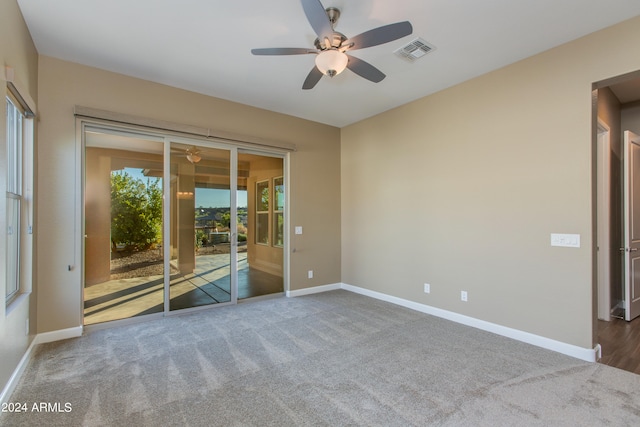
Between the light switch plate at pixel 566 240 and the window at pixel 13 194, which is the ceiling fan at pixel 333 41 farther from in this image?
the light switch plate at pixel 566 240

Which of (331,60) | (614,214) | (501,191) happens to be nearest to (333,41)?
(331,60)

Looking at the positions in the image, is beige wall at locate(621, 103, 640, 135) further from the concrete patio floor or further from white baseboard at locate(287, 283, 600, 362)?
the concrete patio floor

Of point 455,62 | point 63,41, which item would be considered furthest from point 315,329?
point 63,41

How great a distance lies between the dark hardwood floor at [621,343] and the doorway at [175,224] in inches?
157

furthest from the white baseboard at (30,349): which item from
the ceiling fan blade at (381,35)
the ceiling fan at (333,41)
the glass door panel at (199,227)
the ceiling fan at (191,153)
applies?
the ceiling fan blade at (381,35)

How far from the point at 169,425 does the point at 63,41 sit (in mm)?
3536

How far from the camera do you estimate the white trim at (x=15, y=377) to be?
2074 mm

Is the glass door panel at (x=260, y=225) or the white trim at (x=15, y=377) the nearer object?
the white trim at (x=15, y=377)

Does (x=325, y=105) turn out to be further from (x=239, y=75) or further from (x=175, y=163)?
(x=175, y=163)

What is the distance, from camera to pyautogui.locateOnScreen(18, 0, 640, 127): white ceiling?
7.91 ft

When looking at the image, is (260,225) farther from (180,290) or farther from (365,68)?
(365,68)

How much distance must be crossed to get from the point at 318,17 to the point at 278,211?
3250 mm

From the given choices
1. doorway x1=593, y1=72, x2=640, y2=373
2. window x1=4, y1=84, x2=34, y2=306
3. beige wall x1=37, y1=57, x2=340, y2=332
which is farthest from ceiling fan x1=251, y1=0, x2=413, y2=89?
doorway x1=593, y1=72, x2=640, y2=373

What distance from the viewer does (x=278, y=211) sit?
495cm
